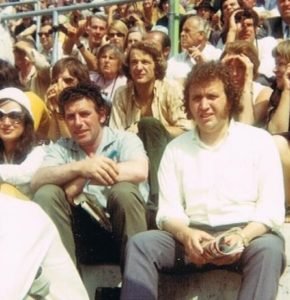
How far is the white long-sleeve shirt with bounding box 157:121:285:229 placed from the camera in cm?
491

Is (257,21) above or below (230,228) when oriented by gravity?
above

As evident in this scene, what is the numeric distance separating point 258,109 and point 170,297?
1611mm

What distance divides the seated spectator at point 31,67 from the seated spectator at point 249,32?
1.54 metres

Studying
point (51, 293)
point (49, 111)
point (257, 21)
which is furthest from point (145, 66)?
point (51, 293)

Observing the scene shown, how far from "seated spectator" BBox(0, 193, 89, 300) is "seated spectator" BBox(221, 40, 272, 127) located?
2.80m

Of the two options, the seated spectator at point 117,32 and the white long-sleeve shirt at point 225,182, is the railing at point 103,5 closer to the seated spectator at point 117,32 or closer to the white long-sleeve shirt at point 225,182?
the seated spectator at point 117,32

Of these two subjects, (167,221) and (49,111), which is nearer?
(167,221)

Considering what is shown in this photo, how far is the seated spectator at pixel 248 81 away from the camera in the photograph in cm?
607

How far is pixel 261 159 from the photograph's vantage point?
4953mm

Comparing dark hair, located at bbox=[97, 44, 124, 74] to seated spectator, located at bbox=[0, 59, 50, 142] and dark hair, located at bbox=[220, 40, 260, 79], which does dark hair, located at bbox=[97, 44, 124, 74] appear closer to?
seated spectator, located at bbox=[0, 59, 50, 142]

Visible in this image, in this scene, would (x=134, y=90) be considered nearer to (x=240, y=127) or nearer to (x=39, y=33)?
(x=240, y=127)

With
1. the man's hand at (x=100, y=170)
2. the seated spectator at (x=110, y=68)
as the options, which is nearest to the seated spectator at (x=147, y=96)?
the seated spectator at (x=110, y=68)

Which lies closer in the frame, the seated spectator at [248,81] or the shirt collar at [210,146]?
the shirt collar at [210,146]

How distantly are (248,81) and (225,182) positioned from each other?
1426 mm
